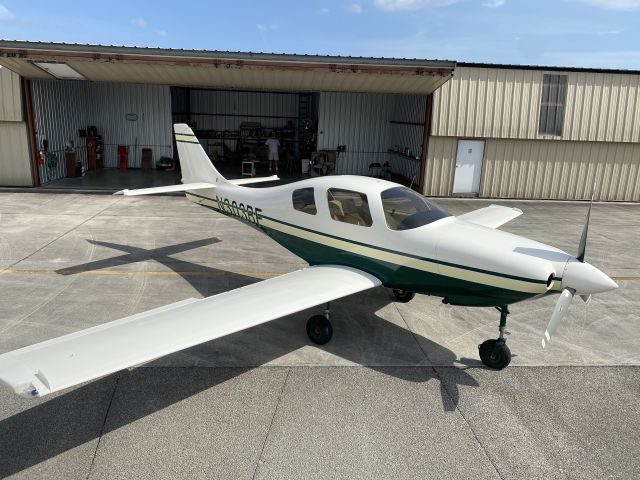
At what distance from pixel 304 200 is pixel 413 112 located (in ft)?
49.6

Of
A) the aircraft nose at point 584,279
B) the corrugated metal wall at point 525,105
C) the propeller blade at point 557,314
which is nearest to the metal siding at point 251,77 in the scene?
A: the corrugated metal wall at point 525,105

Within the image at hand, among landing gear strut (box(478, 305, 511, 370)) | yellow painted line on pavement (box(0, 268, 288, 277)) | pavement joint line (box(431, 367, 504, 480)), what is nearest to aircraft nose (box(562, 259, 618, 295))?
landing gear strut (box(478, 305, 511, 370))

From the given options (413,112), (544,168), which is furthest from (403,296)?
(413,112)

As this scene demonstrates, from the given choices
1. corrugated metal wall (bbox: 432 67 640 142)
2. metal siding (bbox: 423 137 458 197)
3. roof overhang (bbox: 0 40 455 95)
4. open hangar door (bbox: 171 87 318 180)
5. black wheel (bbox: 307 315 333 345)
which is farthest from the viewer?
open hangar door (bbox: 171 87 318 180)

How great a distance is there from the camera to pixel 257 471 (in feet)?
14.6

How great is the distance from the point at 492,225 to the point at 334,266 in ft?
13.1

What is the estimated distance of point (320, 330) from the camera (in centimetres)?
689

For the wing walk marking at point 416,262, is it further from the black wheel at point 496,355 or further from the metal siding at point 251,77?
the metal siding at point 251,77

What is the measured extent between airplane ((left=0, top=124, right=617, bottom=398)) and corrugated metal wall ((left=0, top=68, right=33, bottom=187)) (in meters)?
12.3

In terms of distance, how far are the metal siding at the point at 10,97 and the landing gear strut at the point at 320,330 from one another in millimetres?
16335

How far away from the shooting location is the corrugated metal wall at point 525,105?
60.0 ft

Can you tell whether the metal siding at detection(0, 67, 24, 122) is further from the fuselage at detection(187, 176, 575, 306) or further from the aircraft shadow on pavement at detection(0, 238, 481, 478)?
the fuselage at detection(187, 176, 575, 306)

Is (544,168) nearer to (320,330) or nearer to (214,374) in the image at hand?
(320,330)

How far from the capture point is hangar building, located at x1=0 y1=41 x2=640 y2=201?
53.5ft
